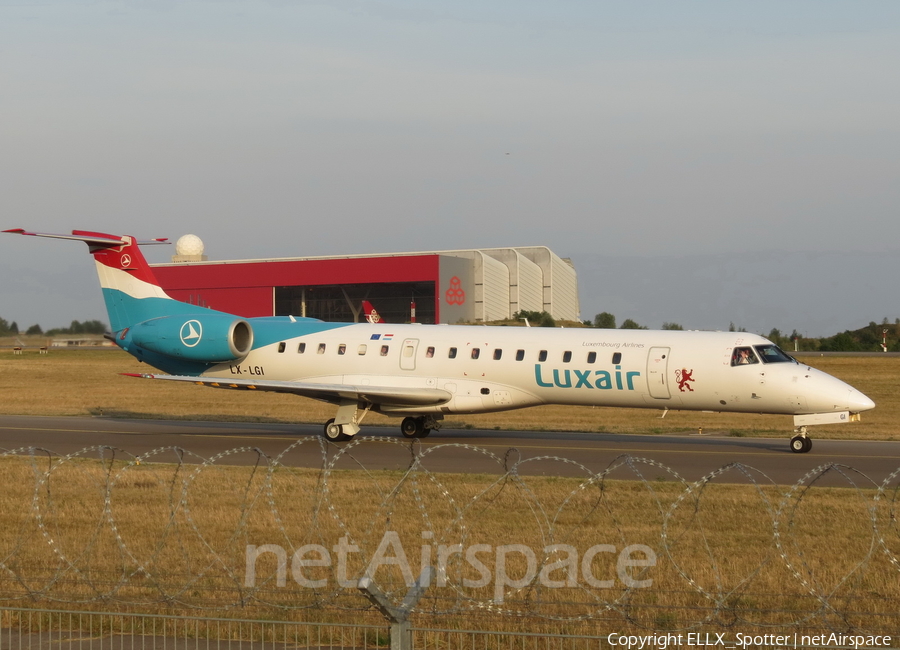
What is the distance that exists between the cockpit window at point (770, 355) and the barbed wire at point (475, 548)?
4.65 metres

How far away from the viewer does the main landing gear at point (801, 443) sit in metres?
21.4

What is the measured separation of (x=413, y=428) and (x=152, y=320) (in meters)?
8.12

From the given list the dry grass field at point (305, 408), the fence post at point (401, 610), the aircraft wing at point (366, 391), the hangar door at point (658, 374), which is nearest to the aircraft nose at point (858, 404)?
the hangar door at point (658, 374)

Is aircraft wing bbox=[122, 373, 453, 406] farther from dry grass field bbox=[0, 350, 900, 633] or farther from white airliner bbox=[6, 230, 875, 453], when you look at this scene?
dry grass field bbox=[0, 350, 900, 633]

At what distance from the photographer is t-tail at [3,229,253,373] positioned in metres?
25.8

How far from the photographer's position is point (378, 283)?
73188 millimetres

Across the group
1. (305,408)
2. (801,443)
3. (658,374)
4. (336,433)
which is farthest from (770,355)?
(305,408)

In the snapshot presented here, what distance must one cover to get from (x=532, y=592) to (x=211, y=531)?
496cm

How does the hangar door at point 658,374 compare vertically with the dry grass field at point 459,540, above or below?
above

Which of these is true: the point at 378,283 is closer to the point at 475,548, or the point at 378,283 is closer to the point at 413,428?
the point at 413,428

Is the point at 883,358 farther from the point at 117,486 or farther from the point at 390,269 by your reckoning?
the point at 117,486

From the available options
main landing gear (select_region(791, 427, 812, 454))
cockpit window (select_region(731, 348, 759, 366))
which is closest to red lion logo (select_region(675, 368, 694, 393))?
cockpit window (select_region(731, 348, 759, 366))

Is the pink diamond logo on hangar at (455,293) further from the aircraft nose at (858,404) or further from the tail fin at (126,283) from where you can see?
the aircraft nose at (858,404)

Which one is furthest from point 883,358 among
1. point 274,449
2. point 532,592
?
point 532,592
